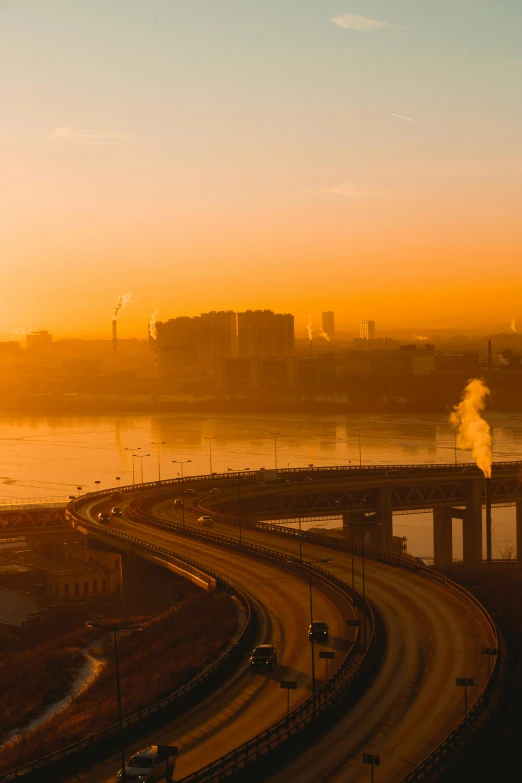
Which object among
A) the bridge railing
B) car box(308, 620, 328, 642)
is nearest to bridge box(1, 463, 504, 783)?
the bridge railing

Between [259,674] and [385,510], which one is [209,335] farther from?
[259,674]

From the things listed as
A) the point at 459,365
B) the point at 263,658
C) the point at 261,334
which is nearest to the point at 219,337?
the point at 261,334

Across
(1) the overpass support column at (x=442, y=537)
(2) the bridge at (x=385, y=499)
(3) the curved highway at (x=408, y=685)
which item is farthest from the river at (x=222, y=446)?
(3) the curved highway at (x=408, y=685)

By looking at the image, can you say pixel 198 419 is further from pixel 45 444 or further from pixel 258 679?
pixel 258 679

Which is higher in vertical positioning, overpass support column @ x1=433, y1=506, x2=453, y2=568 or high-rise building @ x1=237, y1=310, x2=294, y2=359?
high-rise building @ x1=237, y1=310, x2=294, y2=359

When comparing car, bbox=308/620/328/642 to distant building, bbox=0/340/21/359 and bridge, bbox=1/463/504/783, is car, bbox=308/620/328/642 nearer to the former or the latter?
bridge, bbox=1/463/504/783

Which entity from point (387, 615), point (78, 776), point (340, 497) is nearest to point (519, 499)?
point (340, 497)

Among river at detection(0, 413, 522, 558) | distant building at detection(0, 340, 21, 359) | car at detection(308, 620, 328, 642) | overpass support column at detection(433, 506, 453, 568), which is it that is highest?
distant building at detection(0, 340, 21, 359)
